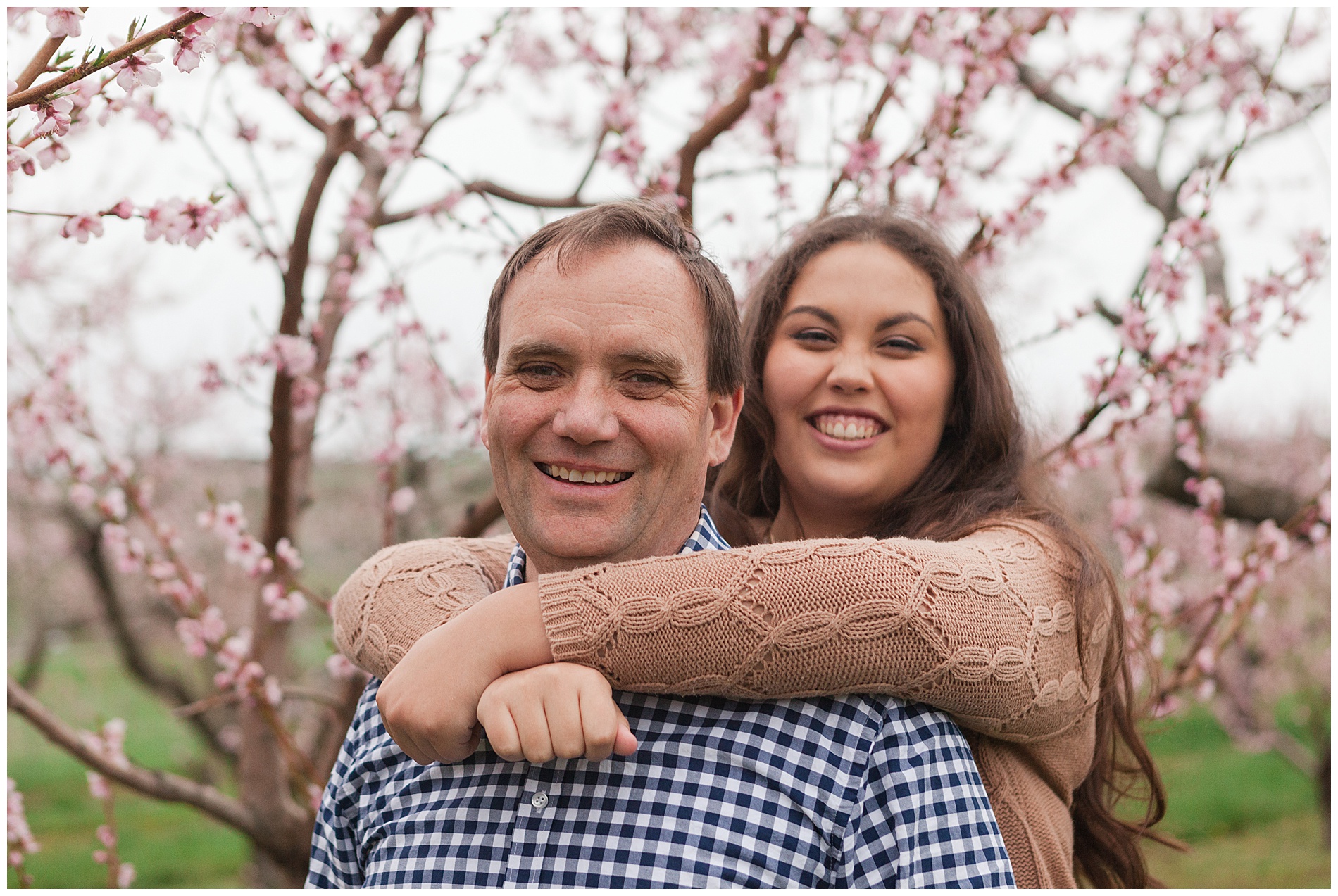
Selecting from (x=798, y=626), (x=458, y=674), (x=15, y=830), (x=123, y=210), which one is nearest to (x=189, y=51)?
(x=123, y=210)

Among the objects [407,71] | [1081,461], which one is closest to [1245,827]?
[1081,461]

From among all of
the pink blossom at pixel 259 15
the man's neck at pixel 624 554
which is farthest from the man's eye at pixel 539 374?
the pink blossom at pixel 259 15

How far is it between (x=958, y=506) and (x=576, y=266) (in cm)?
99

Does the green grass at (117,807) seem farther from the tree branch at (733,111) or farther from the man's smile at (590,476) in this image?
the man's smile at (590,476)

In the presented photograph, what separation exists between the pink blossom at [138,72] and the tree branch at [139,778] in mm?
2097

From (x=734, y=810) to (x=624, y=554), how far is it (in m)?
0.39

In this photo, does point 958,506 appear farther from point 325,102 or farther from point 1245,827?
point 1245,827

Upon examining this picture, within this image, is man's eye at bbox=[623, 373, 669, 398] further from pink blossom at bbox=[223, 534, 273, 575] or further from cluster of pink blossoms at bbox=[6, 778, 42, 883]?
cluster of pink blossoms at bbox=[6, 778, 42, 883]

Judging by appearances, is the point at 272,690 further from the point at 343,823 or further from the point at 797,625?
the point at 797,625

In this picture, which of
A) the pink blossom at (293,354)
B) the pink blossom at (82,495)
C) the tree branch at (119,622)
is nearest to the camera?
the pink blossom at (293,354)

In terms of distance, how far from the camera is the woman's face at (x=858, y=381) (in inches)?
82.3

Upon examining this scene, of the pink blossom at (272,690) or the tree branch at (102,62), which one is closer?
the tree branch at (102,62)

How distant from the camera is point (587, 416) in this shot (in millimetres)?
1429

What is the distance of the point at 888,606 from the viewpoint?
4.39ft
